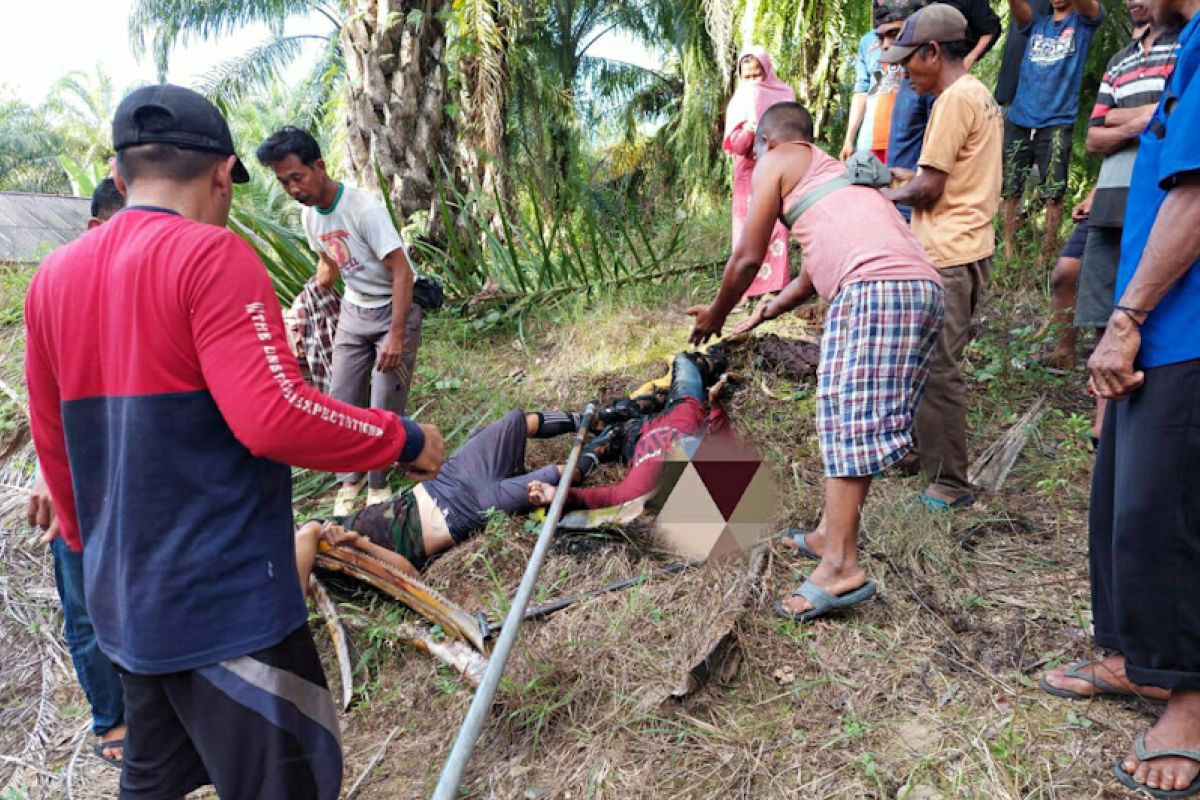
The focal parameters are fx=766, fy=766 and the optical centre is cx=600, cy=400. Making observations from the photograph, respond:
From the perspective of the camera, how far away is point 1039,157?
4656 millimetres

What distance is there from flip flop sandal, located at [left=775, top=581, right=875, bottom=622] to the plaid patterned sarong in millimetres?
2933

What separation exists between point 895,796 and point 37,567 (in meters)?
3.93

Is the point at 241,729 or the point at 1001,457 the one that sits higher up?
the point at 241,729

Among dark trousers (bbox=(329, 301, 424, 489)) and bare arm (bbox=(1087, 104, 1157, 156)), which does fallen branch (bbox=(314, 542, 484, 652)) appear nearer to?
dark trousers (bbox=(329, 301, 424, 489))

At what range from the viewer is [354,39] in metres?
5.32

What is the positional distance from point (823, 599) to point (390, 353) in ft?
7.80

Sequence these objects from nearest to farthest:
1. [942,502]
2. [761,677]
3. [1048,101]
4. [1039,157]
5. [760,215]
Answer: [761,677]
[760,215]
[942,502]
[1048,101]
[1039,157]

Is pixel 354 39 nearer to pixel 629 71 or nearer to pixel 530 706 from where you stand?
pixel 530 706

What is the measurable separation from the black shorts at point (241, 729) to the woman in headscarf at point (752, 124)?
12.2 ft

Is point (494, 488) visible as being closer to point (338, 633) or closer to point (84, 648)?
point (338, 633)

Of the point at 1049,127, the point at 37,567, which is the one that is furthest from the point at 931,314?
the point at 37,567

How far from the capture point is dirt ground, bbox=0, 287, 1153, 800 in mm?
1954

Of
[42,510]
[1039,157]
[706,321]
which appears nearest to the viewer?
[42,510]

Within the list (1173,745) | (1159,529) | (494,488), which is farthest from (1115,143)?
(494,488)
